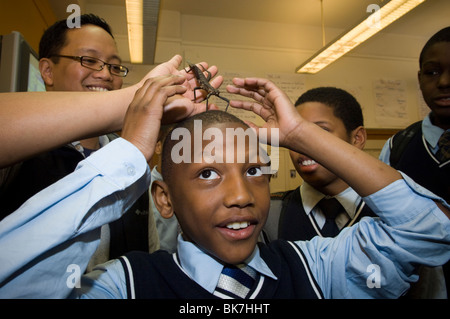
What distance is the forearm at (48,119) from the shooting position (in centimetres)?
55

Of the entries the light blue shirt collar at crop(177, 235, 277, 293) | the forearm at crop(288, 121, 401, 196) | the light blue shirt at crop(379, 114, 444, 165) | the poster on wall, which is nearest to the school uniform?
the light blue shirt at crop(379, 114, 444, 165)

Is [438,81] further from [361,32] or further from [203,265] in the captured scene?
[361,32]

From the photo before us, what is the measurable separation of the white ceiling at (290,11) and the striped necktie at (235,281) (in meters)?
3.21

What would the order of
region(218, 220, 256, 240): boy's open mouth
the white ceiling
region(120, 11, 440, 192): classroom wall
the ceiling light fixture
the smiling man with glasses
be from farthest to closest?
region(120, 11, 440, 192): classroom wall
the white ceiling
the ceiling light fixture
the smiling man with glasses
region(218, 220, 256, 240): boy's open mouth

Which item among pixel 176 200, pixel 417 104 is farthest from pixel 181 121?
pixel 417 104

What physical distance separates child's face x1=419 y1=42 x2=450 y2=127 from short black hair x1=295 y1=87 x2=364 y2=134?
0.32 meters

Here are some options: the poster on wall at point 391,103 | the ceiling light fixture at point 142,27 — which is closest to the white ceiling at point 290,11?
the ceiling light fixture at point 142,27

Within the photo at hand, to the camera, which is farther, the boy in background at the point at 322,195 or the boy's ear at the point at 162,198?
the boy in background at the point at 322,195

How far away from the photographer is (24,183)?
857 mm

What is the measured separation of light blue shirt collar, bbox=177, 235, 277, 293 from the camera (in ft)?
2.40

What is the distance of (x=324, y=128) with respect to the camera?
1310mm

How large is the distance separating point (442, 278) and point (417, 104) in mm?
3841

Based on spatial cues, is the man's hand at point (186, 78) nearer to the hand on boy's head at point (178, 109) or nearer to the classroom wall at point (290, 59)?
the hand on boy's head at point (178, 109)

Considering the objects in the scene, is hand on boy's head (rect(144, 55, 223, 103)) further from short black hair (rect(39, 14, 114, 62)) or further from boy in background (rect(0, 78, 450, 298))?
short black hair (rect(39, 14, 114, 62))
